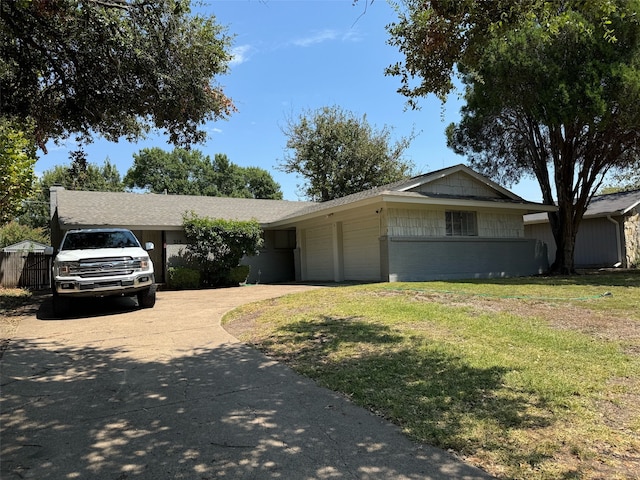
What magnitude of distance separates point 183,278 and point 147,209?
4.51m

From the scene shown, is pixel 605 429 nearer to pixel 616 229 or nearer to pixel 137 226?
pixel 137 226

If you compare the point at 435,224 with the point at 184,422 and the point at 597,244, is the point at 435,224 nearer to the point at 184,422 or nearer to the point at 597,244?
the point at 597,244

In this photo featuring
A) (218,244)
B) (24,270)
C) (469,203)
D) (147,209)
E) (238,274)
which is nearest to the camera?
(469,203)

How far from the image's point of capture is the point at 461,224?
55.7ft

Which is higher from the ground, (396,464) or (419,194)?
(419,194)

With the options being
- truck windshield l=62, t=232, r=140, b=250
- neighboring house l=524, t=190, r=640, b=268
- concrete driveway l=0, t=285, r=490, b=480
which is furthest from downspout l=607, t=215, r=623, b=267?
concrete driveway l=0, t=285, r=490, b=480

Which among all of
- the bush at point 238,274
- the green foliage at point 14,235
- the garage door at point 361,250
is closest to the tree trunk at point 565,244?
the garage door at point 361,250

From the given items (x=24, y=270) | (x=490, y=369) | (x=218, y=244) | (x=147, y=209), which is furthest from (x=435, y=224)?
(x=24, y=270)

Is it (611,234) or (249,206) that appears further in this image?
(249,206)

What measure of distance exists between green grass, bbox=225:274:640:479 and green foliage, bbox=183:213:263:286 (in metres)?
7.88

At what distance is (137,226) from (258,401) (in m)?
14.4

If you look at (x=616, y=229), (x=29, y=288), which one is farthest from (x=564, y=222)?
(x=29, y=288)

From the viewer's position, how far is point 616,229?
22078 mm

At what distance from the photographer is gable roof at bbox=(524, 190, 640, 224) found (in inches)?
846
